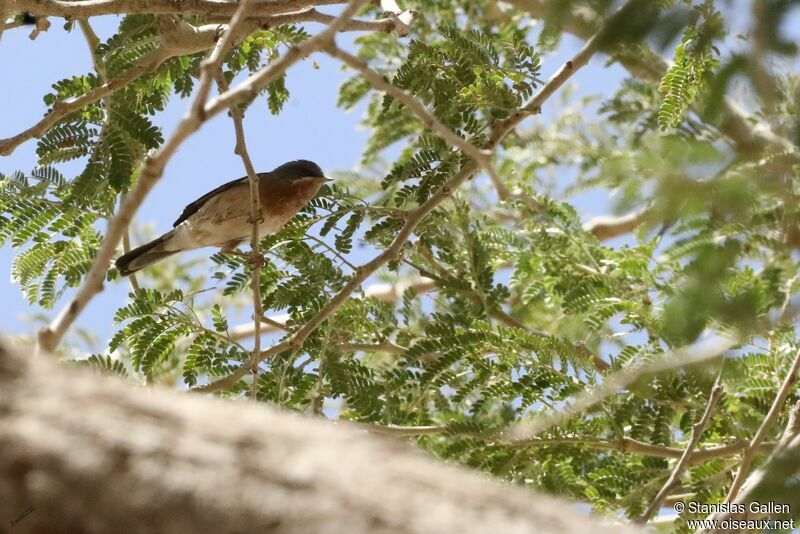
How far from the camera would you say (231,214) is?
665 cm

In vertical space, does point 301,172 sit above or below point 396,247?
above

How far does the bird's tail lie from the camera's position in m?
6.37

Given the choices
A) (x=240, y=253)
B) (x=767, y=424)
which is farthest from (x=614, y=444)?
(x=240, y=253)

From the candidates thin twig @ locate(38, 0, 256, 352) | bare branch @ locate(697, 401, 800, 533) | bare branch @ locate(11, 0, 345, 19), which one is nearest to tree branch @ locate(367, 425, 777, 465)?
bare branch @ locate(697, 401, 800, 533)

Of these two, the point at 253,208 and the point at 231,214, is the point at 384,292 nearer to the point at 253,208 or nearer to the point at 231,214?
the point at 231,214

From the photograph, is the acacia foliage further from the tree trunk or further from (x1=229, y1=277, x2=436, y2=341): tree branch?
the tree trunk

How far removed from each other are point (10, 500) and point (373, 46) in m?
7.45

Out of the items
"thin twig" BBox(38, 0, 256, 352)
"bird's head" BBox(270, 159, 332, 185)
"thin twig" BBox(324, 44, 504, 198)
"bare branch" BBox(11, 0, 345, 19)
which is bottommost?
"thin twig" BBox(38, 0, 256, 352)

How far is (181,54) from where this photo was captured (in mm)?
5492

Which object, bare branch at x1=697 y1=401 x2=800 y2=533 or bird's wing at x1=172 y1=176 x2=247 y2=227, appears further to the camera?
bird's wing at x1=172 y1=176 x2=247 y2=227

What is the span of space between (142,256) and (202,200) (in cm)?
73

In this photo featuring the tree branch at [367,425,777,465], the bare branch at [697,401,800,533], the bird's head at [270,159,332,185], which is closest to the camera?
the bare branch at [697,401,800,533]

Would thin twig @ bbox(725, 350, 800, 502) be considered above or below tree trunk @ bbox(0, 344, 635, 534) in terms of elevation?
above

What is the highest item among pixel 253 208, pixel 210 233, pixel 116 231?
pixel 210 233
